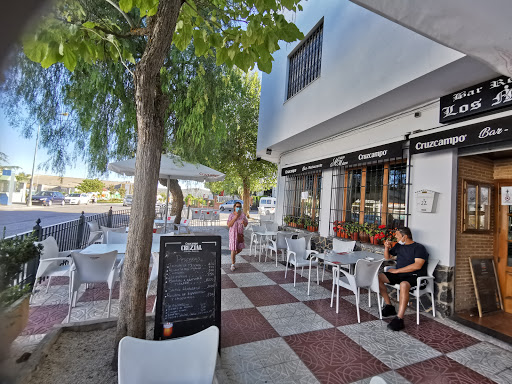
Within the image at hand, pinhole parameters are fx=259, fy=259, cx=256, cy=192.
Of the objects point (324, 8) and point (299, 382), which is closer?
point (299, 382)

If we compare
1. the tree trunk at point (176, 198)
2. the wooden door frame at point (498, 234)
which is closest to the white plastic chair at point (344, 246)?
the wooden door frame at point (498, 234)

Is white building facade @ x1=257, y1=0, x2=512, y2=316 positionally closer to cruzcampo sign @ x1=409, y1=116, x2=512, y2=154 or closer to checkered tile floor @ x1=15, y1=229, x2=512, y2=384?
cruzcampo sign @ x1=409, y1=116, x2=512, y2=154

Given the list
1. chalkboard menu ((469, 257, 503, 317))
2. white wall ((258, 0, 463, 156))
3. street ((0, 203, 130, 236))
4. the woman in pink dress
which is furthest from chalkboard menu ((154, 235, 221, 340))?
chalkboard menu ((469, 257, 503, 317))

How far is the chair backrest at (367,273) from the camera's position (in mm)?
3806

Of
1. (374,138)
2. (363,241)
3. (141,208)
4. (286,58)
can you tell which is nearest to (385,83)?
(374,138)

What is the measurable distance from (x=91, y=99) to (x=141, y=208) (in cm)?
553

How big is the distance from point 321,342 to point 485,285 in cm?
329

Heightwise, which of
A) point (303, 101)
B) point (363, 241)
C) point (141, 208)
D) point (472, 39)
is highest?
point (303, 101)

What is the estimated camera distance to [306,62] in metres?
7.63

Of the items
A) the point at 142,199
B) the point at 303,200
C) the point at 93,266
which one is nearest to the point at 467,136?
the point at 142,199

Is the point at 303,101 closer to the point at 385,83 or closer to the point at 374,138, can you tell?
the point at 374,138

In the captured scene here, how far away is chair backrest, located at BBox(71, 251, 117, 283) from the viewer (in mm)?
3427

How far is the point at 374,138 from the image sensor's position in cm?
584

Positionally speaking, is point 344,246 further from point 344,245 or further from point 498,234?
point 498,234
